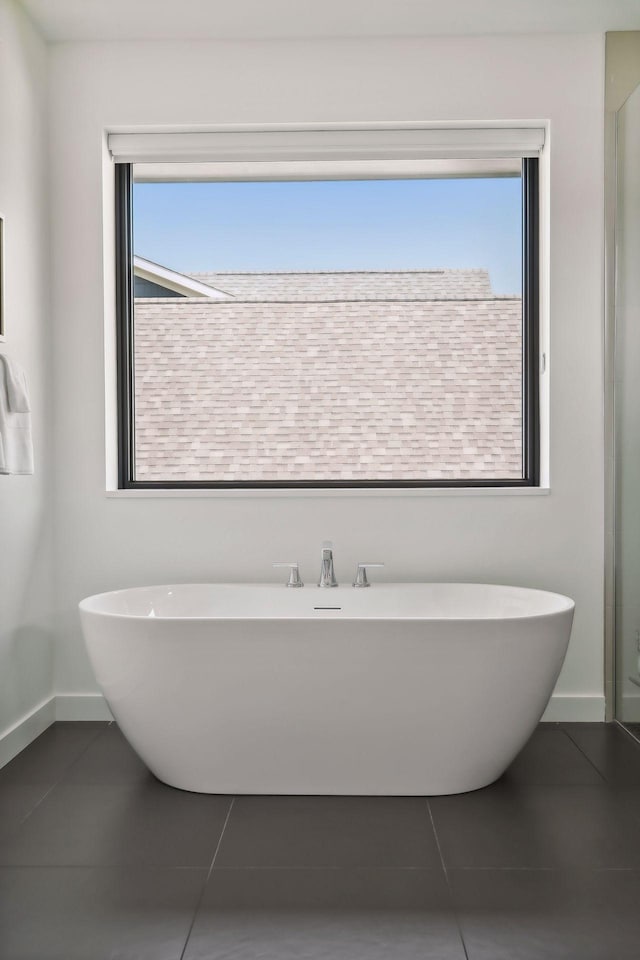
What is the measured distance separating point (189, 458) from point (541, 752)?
71.2 inches

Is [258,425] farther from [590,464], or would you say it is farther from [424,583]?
[590,464]

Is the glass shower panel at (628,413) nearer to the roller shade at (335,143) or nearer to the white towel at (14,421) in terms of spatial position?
the roller shade at (335,143)

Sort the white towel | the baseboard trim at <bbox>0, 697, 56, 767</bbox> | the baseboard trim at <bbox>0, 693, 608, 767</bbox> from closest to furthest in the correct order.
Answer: the white towel, the baseboard trim at <bbox>0, 697, 56, 767</bbox>, the baseboard trim at <bbox>0, 693, 608, 767</bbox>

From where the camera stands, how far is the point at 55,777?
2521mm

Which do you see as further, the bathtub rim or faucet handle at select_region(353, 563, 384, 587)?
faucet handle at select_region(353, 563, 384, 587)

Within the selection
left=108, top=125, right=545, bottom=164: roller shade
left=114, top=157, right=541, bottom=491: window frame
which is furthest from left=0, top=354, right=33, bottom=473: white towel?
left=108, top=125, right=545, bottom=164: roller shade

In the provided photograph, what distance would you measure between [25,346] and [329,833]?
199cm

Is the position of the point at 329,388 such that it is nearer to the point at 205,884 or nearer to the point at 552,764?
the point at 552,764

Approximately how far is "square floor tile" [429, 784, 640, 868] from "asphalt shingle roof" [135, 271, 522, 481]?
4.43ft

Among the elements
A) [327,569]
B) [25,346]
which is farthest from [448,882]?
[25,346]

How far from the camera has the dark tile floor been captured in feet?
5.38

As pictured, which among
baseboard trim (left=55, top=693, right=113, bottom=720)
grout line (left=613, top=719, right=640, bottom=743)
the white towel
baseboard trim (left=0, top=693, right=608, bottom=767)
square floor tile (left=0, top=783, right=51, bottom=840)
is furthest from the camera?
baseboard trim (left=55, top=693, right=113, bottom=720)

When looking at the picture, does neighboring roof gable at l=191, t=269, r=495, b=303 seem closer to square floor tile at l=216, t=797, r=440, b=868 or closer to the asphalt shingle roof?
the asphalt shingle roof

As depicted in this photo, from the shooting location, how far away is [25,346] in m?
2.84
